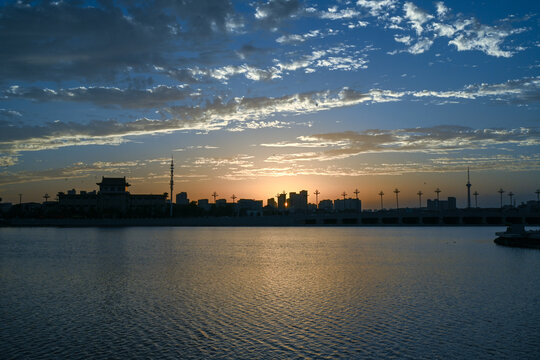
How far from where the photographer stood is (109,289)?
38250 mm

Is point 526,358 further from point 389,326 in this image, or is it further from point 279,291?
point 279,291

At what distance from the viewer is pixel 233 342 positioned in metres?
23.0

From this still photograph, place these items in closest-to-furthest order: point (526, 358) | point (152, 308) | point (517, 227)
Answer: point (526, 358) < point (152, 308) < point (517, 227)

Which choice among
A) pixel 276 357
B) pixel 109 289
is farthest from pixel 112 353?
pixel 109 289

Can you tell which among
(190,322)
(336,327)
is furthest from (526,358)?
(190,322)

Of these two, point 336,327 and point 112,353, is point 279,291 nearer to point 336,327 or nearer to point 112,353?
point 336,327

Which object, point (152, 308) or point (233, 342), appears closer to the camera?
point (233, 342)

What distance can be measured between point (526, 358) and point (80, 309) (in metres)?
25.8

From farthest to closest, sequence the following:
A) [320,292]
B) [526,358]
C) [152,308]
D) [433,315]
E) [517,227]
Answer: [517,227]
[320,292]
[152,308]
[433,315]
[526,358]

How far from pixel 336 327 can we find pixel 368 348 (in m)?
4.10

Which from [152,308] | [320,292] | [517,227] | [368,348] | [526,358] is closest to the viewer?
[526,358]

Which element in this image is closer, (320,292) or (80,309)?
(80,309)

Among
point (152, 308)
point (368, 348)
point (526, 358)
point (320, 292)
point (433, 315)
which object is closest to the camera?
point (526, 358)

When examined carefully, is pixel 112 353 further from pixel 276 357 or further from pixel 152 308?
pixel 152 308
